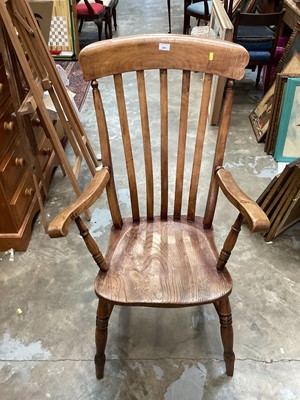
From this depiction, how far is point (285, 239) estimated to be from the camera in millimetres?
1956

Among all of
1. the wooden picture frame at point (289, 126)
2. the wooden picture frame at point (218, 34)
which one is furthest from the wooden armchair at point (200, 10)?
the wooden picture frame at point (289, 126)

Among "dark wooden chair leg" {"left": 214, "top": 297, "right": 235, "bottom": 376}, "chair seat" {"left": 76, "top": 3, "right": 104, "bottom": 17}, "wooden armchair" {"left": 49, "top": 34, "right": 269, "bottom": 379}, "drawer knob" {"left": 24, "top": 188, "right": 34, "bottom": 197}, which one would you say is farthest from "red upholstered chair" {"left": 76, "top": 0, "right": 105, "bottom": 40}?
"dark wooden chair leg" {"left": 214, "top": 297, "right": 235, "bottom": 376}

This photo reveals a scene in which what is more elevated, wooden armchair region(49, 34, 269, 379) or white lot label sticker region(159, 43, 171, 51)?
white lot label sticker region(159, 43, 171, 51)

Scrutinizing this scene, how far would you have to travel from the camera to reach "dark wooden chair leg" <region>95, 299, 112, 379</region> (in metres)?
→ 1.23

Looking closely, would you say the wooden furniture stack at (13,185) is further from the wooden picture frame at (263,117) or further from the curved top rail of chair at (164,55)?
the wooden picture frame at (263,117)

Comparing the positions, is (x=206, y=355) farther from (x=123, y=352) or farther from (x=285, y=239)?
(x=285, y=239)

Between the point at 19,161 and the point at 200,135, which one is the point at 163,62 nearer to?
the point at 200,135

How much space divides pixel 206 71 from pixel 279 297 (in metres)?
1.08

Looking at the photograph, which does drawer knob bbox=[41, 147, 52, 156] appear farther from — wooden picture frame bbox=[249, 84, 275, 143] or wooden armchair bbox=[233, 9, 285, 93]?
wooden armchair bbox=[233, 9, 285, 93]

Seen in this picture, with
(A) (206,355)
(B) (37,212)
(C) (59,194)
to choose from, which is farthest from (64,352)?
(C) (59,194)

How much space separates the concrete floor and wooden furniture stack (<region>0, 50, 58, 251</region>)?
103 mm

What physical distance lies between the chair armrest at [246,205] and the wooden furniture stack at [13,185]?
3.31ft

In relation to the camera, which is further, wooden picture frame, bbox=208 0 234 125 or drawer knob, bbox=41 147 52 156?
wooden picture frame, bbox=208 0 234 125

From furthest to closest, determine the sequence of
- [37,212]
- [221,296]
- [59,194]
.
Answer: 1. [59,194]
2. [37,212]
3. [221,296]
